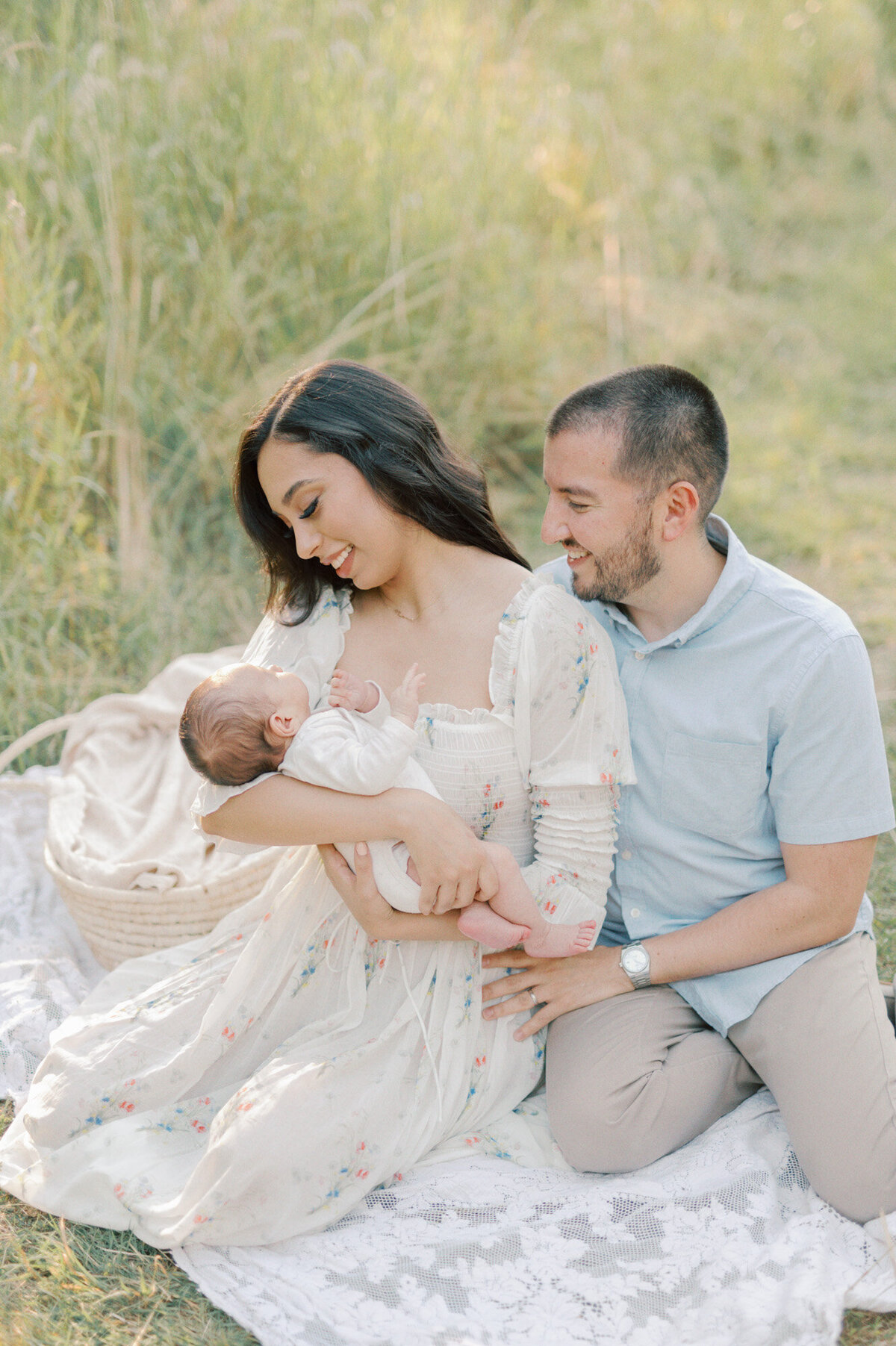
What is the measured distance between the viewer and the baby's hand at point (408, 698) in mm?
2266

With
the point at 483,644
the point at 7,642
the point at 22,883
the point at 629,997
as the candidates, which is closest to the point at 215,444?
the point at 7,642

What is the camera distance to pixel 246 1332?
209 cm

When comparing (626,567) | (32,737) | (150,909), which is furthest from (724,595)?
(32,737)

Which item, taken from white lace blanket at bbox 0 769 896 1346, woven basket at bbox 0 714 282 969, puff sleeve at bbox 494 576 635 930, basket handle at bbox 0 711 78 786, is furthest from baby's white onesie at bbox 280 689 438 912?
basket handle at bbox 0 711 78 786

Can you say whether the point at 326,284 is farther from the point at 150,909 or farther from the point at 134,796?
the point at 150,909

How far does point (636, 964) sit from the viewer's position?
247 cm

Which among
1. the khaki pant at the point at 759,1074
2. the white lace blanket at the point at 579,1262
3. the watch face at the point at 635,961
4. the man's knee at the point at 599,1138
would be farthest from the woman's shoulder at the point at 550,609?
the white lace blanket at the point at 579,1262

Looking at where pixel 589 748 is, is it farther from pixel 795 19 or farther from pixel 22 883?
pixel 795 19

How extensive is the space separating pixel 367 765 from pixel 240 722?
0.25m

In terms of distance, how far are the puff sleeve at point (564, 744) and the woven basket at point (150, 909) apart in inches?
38.8

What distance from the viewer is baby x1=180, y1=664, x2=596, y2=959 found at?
225 centimetres

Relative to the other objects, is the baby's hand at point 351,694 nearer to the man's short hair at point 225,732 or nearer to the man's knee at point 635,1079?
the man's short hair at point 225,732

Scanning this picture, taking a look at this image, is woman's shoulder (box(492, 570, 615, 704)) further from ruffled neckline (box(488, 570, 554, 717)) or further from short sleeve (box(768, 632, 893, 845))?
short sleeve (box(768, 632, 893, 845))

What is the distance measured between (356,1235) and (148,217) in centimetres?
371
